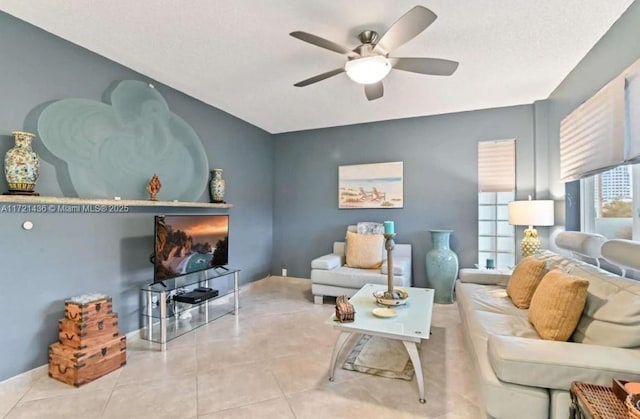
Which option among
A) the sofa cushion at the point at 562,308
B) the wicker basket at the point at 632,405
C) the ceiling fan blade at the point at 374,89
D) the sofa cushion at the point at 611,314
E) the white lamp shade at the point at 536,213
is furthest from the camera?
the white lamp shade at the point at 536,213

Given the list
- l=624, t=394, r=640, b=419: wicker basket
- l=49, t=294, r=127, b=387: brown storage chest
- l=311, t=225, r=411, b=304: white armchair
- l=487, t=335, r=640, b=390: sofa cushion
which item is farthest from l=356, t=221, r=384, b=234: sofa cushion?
l=624, t=394, r=640, b=419: wicker basket

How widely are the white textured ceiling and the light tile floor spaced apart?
2.56 metres

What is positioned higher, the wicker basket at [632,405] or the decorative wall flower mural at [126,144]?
the decorative wall flower mural at [126,144]

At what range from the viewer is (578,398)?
1.16 meters

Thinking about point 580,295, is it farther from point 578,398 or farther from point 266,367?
point 266,367

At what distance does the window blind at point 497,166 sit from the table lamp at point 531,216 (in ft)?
2.22

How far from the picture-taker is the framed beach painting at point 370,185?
14.7 ft

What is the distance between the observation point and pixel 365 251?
4.01 meters

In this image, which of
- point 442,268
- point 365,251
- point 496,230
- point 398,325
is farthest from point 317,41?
point 496,230

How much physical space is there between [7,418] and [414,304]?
2773mm

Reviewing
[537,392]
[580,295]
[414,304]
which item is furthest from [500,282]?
[537,392]

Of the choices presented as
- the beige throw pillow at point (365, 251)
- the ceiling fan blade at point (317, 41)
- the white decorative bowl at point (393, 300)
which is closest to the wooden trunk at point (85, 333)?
the white decorative bowl at point (393, 300)

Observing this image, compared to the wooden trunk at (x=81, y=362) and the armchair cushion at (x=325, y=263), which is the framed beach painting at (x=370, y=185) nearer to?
the armchair cushion at (x=325, y=263)

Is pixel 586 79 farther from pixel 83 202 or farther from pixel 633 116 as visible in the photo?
pixel 83 202
